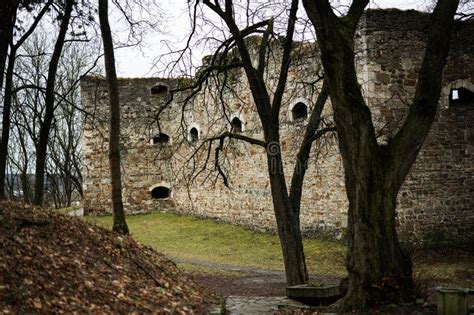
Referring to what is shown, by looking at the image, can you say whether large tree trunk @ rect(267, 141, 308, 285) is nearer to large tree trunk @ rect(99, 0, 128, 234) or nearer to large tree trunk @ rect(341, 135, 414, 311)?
large tree trunk @ rect(99, 0, 128, 234)

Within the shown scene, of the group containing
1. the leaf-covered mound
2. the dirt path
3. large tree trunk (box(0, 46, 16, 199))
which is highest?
large tree trunk (box(0, 46, 16, 199))

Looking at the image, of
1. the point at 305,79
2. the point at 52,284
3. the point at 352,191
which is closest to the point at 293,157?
the point at 305,79

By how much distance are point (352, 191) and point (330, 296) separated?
5.71 feet

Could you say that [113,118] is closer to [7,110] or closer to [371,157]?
[7,110]

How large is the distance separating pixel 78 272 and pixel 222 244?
10248mm

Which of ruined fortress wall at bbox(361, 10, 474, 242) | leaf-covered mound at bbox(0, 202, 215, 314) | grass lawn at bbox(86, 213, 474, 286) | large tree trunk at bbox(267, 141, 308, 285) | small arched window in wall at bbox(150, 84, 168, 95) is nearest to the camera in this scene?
leaf-covered mound at bbox(0, 202, 215, 314)

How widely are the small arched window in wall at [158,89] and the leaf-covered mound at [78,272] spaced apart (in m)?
15.5

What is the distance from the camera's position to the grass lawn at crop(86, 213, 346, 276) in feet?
46.5

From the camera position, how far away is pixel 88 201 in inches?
922

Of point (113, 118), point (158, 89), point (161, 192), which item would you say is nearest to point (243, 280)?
point (113, 118)

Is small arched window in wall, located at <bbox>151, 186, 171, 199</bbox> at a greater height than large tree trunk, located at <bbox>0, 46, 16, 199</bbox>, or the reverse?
large tree trunk, located at <bbox>0, 46, 16, 199</bbox>

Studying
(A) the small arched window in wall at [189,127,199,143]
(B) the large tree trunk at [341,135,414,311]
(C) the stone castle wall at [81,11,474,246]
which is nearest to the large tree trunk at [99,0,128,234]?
(C) the stone castle wall at [81,11,474,246]

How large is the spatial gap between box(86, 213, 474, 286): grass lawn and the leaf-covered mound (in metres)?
4.41

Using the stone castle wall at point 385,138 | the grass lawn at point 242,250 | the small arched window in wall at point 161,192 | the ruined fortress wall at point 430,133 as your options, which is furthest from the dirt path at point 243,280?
the small arched window in wall at point 161,192
